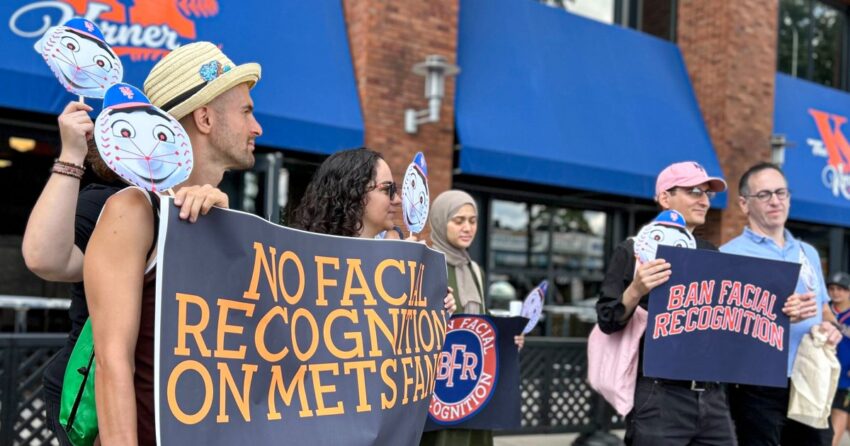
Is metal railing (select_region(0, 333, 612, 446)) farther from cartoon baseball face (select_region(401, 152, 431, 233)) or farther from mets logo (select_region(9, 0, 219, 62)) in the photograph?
cartoon baseball face (select_region(401, 152, 431, 233))

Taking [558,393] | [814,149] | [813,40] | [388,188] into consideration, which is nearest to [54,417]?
[388,188]

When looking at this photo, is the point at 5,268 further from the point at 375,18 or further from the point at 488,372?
the point at 488,372

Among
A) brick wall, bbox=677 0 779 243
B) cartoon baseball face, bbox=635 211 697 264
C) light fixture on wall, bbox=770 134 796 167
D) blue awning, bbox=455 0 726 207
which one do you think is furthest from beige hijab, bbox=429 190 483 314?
light fixture on wall, bbox=770 134 796 167

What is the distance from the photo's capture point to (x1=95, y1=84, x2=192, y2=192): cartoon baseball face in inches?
63.9

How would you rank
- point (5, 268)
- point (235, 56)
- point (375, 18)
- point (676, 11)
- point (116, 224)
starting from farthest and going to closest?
→ 1. point (5, 268)
2. point (676, 11)
3. point (375, 18)
4. point (235, 56)
5. point (116, 224)

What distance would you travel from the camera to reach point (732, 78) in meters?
10.4

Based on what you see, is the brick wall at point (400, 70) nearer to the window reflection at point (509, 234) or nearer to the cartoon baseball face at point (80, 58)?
the window reflection at point (509, 234)

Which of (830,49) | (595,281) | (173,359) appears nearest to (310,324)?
(173,359)

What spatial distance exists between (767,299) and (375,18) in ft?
16.8

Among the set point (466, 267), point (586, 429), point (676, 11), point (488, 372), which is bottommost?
point (586, 429)

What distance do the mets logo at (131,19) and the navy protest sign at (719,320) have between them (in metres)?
4.75

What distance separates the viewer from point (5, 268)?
41.8 ft

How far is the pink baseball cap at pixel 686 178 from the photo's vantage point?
11.7ft

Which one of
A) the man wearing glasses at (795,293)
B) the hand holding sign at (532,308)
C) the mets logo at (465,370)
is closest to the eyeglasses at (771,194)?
the man wearing glasses at (795,293)
